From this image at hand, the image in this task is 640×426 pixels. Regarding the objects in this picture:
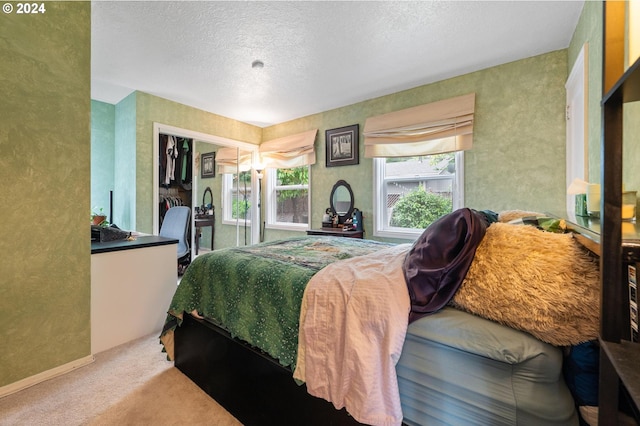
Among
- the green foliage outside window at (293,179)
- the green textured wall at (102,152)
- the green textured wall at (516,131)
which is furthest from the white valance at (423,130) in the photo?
the green textured wall at (102,152)

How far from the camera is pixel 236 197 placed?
4.68 meters

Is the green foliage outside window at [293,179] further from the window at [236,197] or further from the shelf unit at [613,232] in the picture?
the shelf unit at [613,232]

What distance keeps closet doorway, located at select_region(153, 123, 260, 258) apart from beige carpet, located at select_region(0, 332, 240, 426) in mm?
1924

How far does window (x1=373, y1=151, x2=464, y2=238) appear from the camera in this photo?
3.06m

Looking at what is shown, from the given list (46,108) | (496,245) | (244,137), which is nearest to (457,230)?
(496,245)

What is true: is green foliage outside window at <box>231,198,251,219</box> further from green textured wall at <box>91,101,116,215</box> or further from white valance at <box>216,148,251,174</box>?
green textured wall at <box>91,101,116,215</box>

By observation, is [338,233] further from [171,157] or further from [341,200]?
[171,157]

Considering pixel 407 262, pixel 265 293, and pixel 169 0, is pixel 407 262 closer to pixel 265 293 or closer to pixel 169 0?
pixel 265 293

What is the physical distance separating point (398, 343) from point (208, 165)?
4.03 m

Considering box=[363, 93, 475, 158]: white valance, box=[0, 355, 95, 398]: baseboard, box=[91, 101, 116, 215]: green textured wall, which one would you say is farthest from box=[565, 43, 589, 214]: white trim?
box=[91, 101, 116, 215]: green textured wall

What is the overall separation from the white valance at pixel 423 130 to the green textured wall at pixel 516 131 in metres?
0.11

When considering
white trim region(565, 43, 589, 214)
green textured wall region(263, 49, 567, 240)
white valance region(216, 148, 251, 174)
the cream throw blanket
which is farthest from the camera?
white valance region(216, 148, 251, 174)

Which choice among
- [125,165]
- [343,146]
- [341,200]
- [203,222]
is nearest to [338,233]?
[341,200]

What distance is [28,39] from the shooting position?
1673mm
